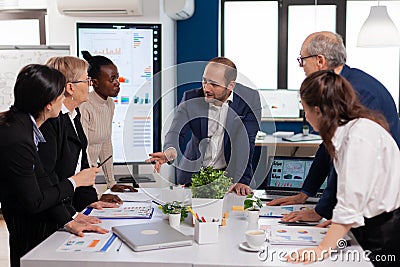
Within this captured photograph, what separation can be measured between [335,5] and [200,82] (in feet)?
13.3

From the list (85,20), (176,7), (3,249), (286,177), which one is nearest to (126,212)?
(286,177)

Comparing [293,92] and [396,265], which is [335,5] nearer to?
[293,92]

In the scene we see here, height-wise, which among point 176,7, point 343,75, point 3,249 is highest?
point 176,7

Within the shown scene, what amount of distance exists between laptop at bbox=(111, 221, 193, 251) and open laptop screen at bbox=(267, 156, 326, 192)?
32.3 inches

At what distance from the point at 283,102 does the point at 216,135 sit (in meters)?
3.55

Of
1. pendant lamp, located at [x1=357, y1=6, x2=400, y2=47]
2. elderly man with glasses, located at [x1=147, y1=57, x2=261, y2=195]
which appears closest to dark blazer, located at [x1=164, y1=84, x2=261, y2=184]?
elderly man with glasses, located at [x1=147, y1=57, x2=261, y2=195]

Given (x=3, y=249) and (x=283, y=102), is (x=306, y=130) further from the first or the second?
(x=3, y=249)

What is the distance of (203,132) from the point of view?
7.26ft

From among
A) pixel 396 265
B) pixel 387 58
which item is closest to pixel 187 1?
pixel 387 58

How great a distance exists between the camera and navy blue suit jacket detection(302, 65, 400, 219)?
2004 millimetres

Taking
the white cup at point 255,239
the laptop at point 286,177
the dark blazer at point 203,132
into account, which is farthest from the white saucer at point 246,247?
the laptop at point 286,177

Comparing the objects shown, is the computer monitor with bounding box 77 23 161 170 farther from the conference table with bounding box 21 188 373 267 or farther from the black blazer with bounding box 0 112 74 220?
the conference table with bounding box 21 188 373 267

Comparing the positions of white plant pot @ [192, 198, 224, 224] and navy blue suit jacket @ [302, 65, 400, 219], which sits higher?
navy blue suit jacket @ [302, 65, 400, 219]

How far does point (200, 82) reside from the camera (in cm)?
215
